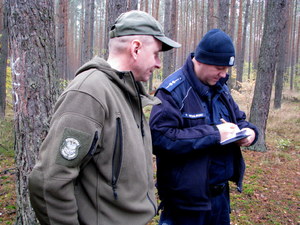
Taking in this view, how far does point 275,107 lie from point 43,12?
1631 cm

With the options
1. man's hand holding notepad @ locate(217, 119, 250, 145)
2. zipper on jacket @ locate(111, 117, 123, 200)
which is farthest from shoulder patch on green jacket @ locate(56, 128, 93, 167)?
man's hand holding notepad @ locate(217, 119, 250, 145)

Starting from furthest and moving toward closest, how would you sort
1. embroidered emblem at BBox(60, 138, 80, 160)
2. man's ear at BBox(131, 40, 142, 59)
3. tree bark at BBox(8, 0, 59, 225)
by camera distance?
tree bark at BBox(8, 0, 59, 225) → man's ear at BBox(131, 40, 142, 59) → embroidered emblem at BBox(60, 138, 80, 160)

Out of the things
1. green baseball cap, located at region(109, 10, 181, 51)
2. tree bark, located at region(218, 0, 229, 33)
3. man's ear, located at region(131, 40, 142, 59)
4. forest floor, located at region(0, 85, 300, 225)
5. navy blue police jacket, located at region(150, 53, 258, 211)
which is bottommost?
forest floor, located at region(0, 85, 300, 225)

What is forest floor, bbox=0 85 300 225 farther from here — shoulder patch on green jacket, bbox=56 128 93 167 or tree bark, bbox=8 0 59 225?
shoulder patch on green jacket, bbox=56 128 93 167

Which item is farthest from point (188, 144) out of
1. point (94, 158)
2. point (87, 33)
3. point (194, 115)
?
point (87, 33)

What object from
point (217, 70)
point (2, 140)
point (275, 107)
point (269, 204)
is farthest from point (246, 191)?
point (275, 107)

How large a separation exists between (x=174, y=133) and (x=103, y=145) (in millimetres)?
921

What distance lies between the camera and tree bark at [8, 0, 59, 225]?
2.87 meters

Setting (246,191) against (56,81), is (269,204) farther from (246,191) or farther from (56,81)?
(56,81)

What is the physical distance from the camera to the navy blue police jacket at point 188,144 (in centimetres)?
228

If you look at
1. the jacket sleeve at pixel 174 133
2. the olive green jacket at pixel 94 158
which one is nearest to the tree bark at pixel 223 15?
the jacket sleeve at pixel 174 133

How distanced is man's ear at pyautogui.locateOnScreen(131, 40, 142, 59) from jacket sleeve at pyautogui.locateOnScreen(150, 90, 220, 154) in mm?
693

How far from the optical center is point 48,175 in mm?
1385

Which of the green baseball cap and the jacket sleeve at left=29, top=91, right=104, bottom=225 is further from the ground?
the green baseball cap
